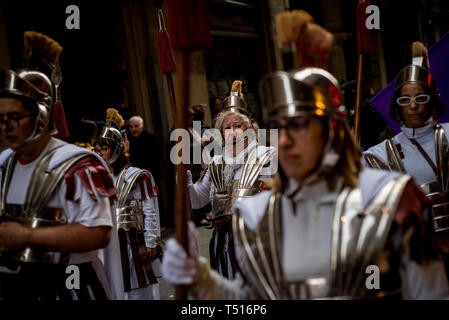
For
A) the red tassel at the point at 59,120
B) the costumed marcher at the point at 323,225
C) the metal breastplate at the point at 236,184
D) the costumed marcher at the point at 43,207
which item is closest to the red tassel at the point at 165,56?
the red tassel at the point at 59,120

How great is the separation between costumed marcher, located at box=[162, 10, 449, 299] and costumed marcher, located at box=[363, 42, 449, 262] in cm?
182

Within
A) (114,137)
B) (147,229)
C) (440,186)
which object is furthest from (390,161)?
(114,137)

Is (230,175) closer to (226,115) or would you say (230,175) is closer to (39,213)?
(226,115)

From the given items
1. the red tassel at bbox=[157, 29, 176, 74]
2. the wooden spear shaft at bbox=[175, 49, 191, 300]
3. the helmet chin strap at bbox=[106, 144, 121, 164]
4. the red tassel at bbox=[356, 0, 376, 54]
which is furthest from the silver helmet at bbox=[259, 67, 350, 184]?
the helmet chin strap at bbox=[106, 144, 121, 164]

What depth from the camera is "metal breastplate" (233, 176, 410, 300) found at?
198 centimetres

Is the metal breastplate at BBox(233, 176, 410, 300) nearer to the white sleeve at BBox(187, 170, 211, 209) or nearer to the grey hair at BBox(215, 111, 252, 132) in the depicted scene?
the grey hair at BBox(215, 111, 252, 132)

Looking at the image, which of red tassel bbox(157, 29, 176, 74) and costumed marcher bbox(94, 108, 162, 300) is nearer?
red tassel bbox(157, 29, 176, 74)

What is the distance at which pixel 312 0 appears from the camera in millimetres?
17266

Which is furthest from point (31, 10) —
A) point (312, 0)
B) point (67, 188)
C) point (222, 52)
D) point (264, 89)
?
point (312, 0)

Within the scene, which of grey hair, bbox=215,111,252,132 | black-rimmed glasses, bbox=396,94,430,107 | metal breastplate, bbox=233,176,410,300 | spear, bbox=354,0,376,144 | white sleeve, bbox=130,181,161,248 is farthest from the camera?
white sleeve, bbox=130,181,161,248

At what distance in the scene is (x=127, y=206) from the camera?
5.31m

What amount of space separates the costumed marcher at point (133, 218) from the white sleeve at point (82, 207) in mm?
2423
